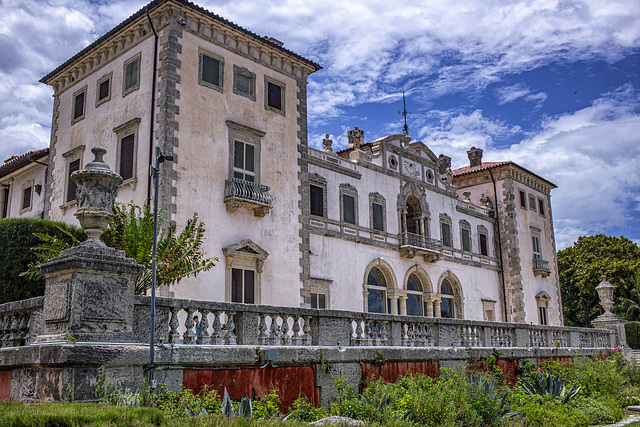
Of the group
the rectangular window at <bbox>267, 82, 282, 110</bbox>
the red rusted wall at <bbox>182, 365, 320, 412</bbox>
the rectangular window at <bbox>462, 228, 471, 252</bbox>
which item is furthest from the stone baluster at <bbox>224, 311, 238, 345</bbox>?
the rectangular window at <bbox>462, 228, 471, 252</bbox>

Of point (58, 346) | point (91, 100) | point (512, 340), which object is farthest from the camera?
point (91, 100)

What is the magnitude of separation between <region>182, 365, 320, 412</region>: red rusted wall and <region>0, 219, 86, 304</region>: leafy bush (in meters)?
8.22

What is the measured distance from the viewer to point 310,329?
1107 centimetres

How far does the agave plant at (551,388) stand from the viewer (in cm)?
1494

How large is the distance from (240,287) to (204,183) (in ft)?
11.4

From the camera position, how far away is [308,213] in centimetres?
2261

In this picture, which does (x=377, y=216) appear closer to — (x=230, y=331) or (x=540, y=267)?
(x=540, y=267)

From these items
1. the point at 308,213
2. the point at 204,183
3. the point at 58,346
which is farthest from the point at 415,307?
the point at 58,346

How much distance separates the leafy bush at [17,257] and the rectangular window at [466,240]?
903 inches

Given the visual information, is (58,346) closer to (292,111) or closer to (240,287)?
(240,287)

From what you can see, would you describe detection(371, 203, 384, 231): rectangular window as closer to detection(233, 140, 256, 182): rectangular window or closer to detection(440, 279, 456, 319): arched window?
detection(440, 279, 456, 319): arched window

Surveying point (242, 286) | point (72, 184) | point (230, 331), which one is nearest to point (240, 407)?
point (230, 331)

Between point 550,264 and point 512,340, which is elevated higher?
point 550,264

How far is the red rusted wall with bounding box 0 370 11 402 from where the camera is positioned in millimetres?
8031
